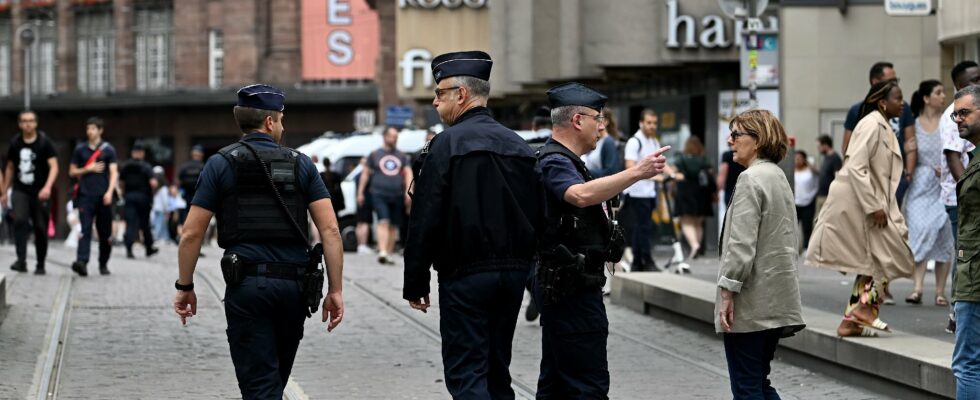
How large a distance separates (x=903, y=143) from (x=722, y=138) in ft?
49.0

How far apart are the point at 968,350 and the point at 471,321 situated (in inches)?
76.4

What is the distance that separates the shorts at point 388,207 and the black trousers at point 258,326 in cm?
1430

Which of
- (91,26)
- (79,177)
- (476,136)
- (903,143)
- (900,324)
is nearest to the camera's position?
(476,136)

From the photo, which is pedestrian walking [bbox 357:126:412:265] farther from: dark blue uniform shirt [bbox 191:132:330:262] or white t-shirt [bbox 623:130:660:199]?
dark blue uniform shirt [bbox 191:132:330:262]

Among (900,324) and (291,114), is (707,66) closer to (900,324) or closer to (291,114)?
(900,324)

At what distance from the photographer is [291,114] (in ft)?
183

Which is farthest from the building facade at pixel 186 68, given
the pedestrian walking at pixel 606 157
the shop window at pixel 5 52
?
the pedestrian walking at pixel 606 157

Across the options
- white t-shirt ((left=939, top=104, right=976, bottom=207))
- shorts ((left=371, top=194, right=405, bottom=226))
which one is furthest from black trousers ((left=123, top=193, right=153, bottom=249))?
white t-shirt ((left=939, top=104, right=976, bottom=207))

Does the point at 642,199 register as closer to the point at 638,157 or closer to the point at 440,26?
the point at 638,157

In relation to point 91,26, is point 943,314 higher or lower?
lower

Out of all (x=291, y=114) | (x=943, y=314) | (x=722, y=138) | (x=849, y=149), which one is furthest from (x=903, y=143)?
(x=291, y=114)

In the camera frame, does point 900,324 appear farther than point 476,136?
Yes

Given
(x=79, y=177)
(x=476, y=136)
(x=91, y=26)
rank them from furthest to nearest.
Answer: (x=91, y=26) < (x=79, y=177) < (x=476, y=136)

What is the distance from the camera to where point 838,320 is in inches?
440
